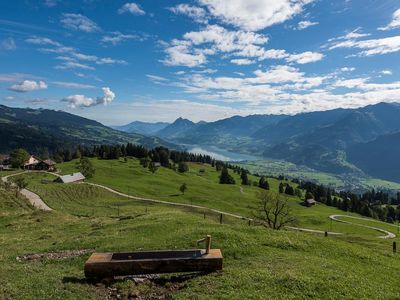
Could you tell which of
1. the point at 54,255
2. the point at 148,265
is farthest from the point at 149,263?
the point at 54,255

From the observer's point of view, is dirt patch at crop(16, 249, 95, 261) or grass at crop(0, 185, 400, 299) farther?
dirt patch at crop(16, 249, 95, 261)

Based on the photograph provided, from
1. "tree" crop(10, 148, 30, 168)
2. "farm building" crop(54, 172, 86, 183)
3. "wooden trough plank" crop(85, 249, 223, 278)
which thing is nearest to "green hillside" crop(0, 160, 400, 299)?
"wooden trough plank" crop(85, 249, 223, 278)

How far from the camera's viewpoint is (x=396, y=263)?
27172 mm

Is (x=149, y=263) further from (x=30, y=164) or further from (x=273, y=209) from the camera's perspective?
(x=30, y=164)

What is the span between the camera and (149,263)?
19.1 m

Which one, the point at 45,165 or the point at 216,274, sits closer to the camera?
the point at 216,274

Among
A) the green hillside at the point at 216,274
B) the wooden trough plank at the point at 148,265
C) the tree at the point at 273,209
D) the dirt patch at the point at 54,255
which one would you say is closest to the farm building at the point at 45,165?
the tree at the point at 273,209

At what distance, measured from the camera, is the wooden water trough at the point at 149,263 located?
1894 cm

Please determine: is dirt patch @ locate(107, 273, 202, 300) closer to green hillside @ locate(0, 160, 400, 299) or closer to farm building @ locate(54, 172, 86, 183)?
green hillside @ locate(0, 160, 400, 299)

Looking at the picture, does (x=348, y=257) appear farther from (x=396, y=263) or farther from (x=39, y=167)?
(x=39, y=167)

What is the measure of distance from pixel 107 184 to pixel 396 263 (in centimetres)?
11674

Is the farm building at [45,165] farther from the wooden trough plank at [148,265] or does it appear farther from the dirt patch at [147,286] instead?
the dirt patch at [147,286]

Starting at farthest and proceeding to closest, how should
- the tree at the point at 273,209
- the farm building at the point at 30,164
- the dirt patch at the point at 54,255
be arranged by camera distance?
the farm building at the point at 30,164 < the tree at the point at 273,209 < the dirt patch at the point at 54,255

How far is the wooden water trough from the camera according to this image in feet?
62.1
